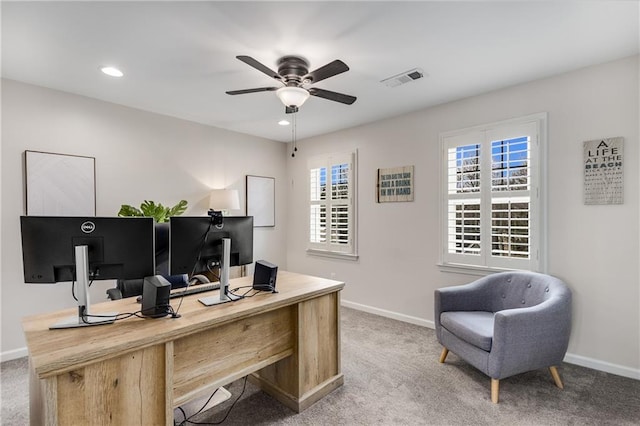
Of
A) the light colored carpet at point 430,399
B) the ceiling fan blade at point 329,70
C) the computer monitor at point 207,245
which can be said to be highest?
the ceiling fan blade at point 329,70

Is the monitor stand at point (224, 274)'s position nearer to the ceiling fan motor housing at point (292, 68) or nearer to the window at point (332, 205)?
the ceiling fan motor housing at point (292, 68)

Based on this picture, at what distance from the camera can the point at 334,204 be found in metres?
4.68

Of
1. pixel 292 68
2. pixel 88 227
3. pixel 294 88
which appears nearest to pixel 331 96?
pixel 294 88

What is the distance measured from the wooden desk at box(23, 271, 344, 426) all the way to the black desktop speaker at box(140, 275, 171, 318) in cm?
5

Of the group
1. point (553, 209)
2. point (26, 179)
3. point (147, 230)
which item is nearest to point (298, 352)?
point (147, 230)

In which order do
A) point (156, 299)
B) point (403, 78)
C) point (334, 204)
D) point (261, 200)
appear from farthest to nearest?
point (261, 200) < point (334, 204) < point (403, 78) < point (156, 299)

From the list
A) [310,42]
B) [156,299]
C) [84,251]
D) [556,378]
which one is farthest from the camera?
[556,378]

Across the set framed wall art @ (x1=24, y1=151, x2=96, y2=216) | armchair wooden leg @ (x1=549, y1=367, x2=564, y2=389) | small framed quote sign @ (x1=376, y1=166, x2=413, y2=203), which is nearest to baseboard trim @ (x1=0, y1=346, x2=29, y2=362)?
framed wall art @ (x1=24, y1=151, x2=96, y2=216)

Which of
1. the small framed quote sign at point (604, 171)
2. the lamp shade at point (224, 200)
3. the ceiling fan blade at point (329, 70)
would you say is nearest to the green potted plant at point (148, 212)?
the lamp shade at point (224, 200)

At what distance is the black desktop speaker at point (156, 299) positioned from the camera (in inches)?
62.6

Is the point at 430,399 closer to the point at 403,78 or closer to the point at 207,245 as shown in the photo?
the point at 207,245

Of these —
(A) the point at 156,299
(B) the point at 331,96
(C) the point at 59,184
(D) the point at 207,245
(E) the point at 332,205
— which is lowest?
(A) the point at 156,299

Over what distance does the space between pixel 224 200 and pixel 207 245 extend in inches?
93.0

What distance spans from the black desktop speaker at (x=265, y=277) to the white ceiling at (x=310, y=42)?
1.64 metres
